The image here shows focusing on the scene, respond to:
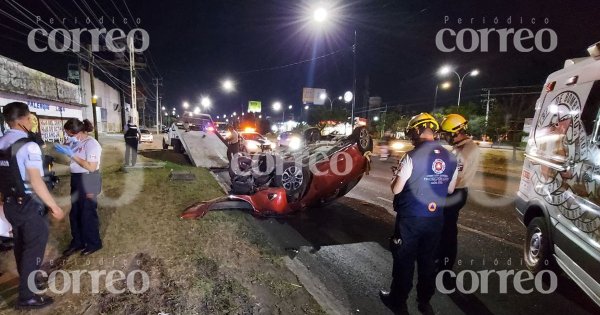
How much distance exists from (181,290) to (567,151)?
4413 mm

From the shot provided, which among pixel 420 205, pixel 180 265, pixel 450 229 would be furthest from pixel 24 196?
pixel 450 229

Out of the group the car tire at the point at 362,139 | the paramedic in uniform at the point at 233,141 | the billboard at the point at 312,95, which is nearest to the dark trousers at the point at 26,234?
the car tire at the point at 362,139

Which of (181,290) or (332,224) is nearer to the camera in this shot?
(181,290)

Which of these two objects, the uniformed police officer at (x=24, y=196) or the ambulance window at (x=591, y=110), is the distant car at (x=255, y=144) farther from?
the ambulance window at (x=591, y=110)

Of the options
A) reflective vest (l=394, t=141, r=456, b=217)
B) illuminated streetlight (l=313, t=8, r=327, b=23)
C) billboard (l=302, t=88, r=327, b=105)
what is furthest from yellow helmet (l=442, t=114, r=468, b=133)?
billboard (l=302, t=88, r=327, b=105)

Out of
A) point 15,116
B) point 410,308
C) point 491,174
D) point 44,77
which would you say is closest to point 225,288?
point 410,308

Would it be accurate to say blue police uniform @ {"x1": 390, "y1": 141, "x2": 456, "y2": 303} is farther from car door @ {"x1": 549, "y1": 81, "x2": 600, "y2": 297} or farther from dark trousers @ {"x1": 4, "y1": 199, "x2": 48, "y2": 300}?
dark trousers @ {"x1": 4, "y1": 199, "x2": 48, "y2": 300}

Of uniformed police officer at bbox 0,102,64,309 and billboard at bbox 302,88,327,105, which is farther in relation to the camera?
billboard at bbox 302,88,327,105

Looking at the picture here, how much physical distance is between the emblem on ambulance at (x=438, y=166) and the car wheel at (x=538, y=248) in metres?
1.82

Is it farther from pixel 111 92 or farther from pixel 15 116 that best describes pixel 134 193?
pixel 111 92

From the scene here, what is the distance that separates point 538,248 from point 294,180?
3.84m

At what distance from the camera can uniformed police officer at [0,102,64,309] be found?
2.88 metres

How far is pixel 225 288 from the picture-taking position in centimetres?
340

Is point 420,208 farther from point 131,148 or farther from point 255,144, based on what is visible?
point 255,144
